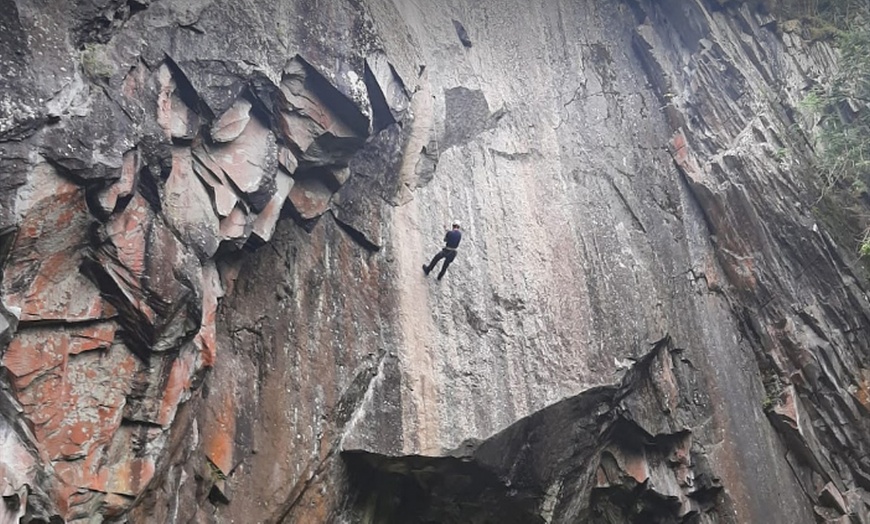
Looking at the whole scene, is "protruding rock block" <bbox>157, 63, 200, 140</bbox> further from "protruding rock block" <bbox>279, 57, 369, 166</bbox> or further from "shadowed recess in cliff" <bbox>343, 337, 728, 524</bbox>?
"shadowed recess in cliff" <bbox>343, 337, 728, 524</bbox>

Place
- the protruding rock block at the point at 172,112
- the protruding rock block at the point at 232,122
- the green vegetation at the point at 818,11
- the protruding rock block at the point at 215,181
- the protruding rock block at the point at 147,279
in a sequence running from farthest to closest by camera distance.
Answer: the green vegetation at the point at 818,11 < the protruding rock block at the point at 232,122 < the protruding rock block at the point at 215,181 < the protruding rock block at the point at 172,112 < the protruding rock block at the point at 147,279

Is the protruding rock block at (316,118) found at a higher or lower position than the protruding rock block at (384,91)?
lower

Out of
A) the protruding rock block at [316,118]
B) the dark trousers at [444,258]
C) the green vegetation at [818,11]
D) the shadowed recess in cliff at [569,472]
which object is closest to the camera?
the protruding rock block at [316,118]

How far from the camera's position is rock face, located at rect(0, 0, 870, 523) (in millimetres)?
8320

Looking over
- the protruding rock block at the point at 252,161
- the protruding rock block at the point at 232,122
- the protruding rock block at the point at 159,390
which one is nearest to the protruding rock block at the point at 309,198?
the protruding rock block at the point at 252,161

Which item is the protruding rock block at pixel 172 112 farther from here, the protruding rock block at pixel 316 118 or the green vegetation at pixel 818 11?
the green vegetation at pixel 818 11

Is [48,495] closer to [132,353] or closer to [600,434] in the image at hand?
[132,353]

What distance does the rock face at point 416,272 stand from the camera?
27.3 feet

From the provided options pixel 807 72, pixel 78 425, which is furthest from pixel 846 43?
pixel 78 425

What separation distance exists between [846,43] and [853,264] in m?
6.52

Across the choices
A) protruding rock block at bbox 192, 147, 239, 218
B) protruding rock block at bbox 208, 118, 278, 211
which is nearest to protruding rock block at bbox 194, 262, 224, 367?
protruding rock block at bbox 192, 147, 239, 218

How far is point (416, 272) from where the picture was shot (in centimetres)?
1283

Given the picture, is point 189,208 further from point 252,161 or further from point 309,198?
point 309,198

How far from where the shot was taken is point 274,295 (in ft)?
38.3
